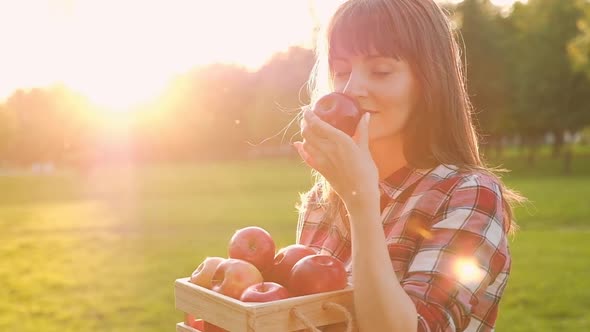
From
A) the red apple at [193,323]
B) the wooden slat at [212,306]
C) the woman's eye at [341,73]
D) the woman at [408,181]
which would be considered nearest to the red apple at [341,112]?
the woman at [408,181]

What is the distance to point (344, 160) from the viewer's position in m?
2.30

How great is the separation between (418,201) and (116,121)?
68.8 metres

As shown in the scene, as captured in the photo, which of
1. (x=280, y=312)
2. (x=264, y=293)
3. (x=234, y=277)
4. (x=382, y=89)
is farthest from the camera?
(x=382, y=89)

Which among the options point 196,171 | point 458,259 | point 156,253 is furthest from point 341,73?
point 196,171

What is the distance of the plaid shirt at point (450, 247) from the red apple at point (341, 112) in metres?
Answer: 0.30

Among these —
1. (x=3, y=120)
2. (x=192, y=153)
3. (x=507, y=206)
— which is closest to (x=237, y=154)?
(x=192, y=153)

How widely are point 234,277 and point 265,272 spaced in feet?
1.03

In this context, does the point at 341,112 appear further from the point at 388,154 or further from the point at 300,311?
the point at 300,311

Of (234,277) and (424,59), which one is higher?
(424,59)

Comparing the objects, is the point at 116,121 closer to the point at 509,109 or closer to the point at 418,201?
the point at 509,109

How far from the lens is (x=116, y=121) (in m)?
69.2

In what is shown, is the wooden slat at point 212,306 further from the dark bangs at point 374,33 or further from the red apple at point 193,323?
the dark bangs at point 374,33

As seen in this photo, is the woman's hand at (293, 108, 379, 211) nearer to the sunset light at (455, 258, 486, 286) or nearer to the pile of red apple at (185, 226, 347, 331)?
the pile of red apple at (185, 226, 347, 331)

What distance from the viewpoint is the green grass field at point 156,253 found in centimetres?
984
